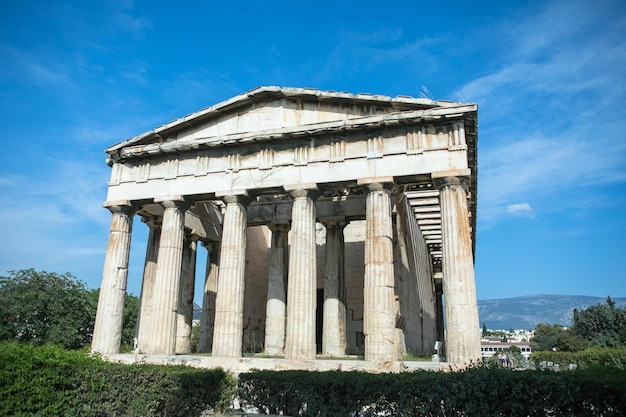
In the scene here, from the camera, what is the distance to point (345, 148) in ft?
58.5

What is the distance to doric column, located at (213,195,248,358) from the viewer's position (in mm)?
17438

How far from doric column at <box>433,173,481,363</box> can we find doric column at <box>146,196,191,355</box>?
10.4 metres

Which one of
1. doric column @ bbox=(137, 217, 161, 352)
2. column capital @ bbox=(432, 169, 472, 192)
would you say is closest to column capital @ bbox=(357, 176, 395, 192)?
column capital @ bbox=(432, 169, 472, 192)

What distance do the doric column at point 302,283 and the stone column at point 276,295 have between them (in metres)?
3.78

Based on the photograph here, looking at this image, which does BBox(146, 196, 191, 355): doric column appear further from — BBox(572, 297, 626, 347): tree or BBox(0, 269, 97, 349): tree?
BBox(572, 297, 626, 347): tree

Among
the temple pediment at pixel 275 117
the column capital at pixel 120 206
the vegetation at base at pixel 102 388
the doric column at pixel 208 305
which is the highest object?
the temple pediment at pixel 275 117

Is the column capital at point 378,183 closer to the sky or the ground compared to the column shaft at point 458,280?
closer to the sky

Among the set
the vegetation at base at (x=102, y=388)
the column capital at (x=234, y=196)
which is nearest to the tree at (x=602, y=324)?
the column capital at (x=234, y=196)

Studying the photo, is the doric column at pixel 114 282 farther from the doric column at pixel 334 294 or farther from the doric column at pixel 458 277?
the doric column at pixel 458 277

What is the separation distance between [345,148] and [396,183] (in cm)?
235

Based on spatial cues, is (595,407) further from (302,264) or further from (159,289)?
(159,289)

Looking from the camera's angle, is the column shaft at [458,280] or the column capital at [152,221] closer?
the column shaft at [458,280]

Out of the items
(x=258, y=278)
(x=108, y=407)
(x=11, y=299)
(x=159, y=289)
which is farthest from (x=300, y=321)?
(x=11, y=299)

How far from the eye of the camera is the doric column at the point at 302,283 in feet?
54.2
